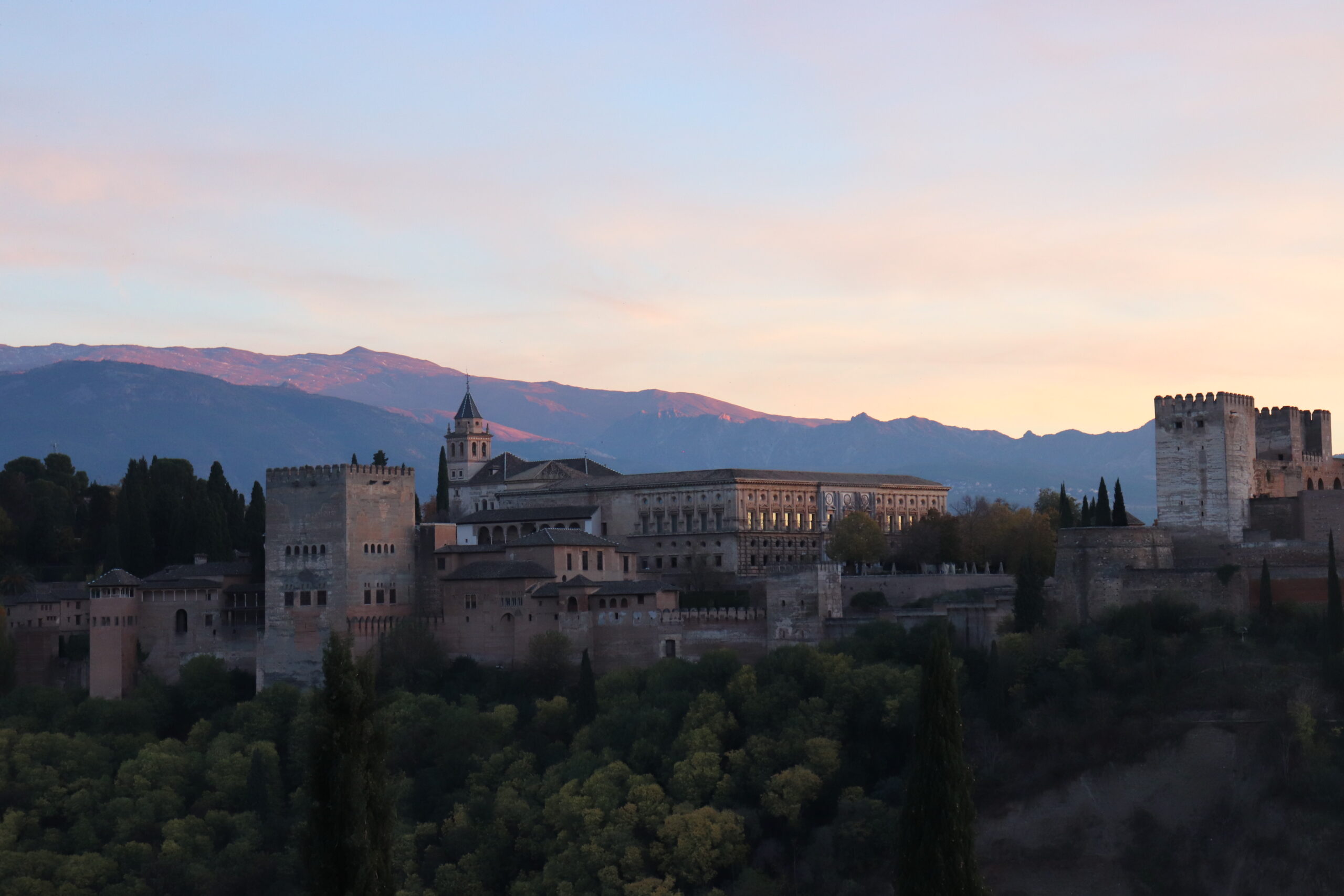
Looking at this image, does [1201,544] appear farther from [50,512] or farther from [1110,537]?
[50,512]

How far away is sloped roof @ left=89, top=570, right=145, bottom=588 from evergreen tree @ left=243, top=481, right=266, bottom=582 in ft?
14.3

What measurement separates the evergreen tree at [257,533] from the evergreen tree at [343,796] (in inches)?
1658

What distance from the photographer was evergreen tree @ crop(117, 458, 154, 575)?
75.6 meters

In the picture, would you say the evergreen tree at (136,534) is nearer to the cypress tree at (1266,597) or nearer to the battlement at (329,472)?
the battlement at (329,472)

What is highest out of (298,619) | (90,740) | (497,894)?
(298,619)

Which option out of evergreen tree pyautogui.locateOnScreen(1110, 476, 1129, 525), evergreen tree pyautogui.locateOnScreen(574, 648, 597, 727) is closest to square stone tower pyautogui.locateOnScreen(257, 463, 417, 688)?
evergreen tree pyautogui.locateOnScreen(574, 648, 597, 727)

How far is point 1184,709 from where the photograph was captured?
52.5 metres

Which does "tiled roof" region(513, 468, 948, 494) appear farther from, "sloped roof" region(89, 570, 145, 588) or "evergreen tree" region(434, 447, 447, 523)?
"sloped roof" region(89, 570, 145, 588)

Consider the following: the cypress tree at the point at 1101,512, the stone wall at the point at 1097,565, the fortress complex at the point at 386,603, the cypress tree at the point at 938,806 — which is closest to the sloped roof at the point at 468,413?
the fortress complex at the point at 386,603

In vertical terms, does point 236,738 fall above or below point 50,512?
below

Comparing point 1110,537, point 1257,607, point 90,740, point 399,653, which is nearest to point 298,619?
point 399,653

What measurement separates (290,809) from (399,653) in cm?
702

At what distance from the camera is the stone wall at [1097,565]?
56.7 m

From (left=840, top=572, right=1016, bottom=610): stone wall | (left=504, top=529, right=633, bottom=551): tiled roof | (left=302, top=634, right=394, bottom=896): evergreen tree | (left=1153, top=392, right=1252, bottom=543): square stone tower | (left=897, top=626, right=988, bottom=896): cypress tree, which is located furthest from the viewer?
(left=504, top=529, right=633, bottom=551): tiled roof
